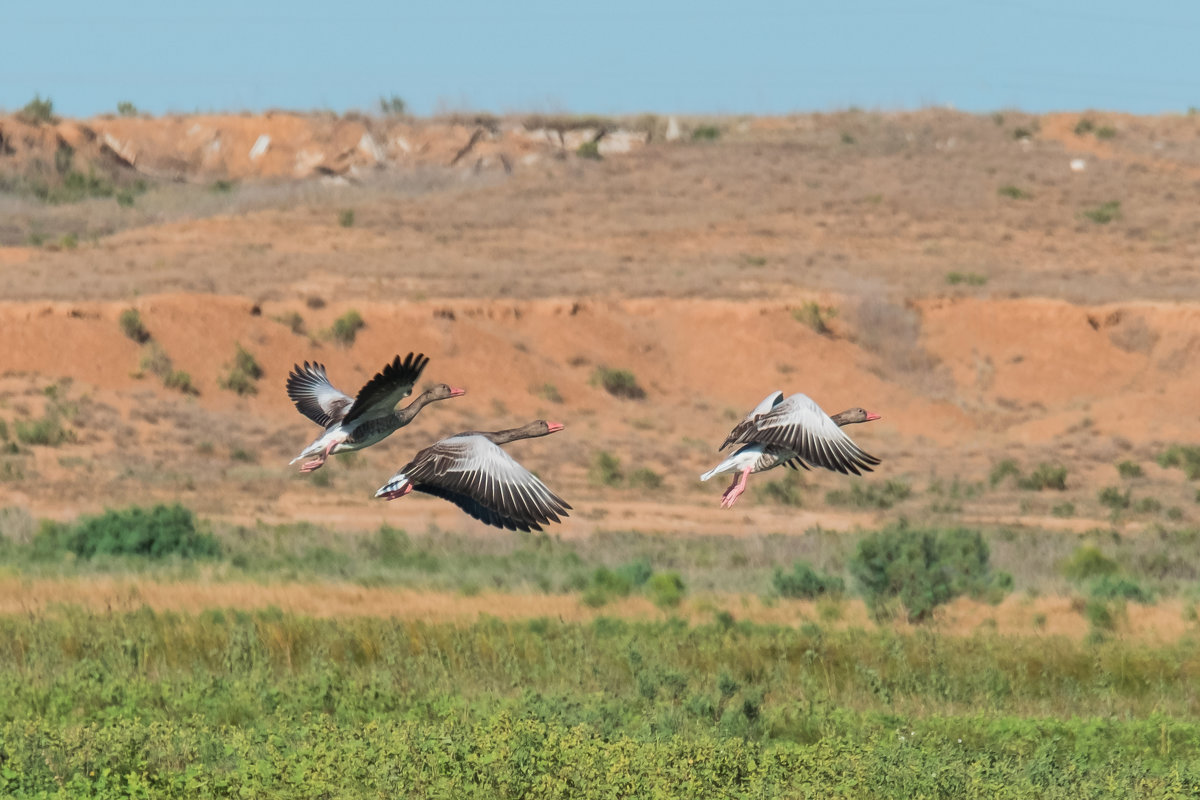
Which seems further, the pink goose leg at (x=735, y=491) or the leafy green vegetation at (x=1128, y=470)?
the leafy green vegetation at (x=1128, y=470)

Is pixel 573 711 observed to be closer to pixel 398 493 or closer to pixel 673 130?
pixel 398 493

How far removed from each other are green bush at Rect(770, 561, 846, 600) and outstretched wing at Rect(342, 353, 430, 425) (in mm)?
14942

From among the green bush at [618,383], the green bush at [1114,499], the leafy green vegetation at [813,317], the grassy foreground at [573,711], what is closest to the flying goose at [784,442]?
the grassy foreground at [573,711]

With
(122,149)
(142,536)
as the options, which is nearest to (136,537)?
(142,536)

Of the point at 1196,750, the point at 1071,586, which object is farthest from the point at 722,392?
the point at 1196,750

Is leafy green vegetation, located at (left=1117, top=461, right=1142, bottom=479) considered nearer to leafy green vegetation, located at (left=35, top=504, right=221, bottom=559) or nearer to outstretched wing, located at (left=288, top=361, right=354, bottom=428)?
leafy green vegetation, located at (left=35, top=504, right=221, bottom=559)

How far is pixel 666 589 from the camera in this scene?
2272cm

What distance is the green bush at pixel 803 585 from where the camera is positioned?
2394 centimetres

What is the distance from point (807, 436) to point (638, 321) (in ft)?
136

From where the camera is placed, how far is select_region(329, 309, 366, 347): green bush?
46219 mm

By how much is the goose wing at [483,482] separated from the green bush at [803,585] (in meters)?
15.1

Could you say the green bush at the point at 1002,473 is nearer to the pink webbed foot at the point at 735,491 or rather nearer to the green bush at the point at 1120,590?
the green bush at the point at 1120,590

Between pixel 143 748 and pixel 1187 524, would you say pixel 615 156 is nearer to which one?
pixel 1187 524

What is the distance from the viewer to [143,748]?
13930 mm
